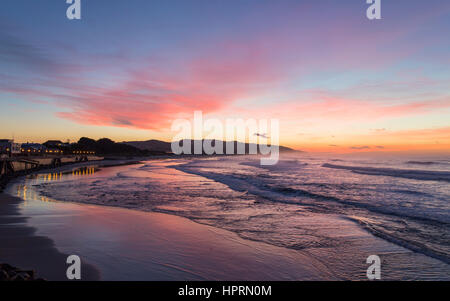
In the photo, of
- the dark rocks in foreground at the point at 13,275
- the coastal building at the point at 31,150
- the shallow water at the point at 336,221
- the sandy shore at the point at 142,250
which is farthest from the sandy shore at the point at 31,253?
the coastal building at the point at 31,150

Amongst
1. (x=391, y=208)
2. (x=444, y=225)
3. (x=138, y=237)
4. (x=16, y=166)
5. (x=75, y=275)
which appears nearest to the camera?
(x=75, y=275)

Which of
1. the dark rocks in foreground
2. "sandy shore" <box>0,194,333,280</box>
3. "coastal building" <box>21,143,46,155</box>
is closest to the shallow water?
"sandy shore" <box>0,194,333,280</box>

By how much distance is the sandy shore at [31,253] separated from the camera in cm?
565

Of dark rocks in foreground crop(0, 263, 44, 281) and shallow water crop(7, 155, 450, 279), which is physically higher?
dark rocks in foreground crop(0, 263, 44, 281)

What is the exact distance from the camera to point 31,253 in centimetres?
671

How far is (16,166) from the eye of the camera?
43.2 m

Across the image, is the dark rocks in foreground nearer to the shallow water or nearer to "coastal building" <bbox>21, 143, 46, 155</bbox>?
the shallow water

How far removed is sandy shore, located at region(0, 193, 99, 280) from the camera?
5652 millimetres

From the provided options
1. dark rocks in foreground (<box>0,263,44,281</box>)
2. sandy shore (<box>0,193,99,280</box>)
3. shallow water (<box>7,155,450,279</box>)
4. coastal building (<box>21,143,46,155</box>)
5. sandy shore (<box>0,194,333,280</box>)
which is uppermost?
coastal building (<box>21,143,46,155</box>)

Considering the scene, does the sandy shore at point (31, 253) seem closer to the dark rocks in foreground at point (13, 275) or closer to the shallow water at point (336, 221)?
the dark rocks in foreground at point (13, 275)

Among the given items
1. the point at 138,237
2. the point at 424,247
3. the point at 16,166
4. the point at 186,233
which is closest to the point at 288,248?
the point at 186,233

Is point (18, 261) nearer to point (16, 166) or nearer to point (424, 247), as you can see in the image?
point (424, 247)

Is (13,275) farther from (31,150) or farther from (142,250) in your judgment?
(31,150)

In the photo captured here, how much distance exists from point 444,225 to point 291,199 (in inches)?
295
